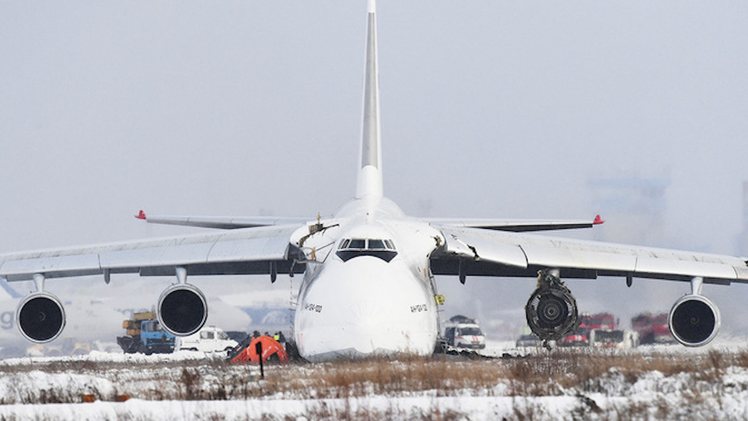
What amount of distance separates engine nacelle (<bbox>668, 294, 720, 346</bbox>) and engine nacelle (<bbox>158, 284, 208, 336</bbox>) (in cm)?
860

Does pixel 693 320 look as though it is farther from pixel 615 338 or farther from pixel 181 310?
pixel 181 310

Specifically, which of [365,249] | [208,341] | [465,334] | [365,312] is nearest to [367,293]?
[365,312]

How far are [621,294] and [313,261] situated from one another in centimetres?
1607

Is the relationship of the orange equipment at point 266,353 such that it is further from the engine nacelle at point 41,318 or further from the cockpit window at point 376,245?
the cockpit window at point 376,245

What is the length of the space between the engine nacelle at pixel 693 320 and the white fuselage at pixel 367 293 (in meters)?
4.98

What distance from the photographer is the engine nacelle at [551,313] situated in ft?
67.3

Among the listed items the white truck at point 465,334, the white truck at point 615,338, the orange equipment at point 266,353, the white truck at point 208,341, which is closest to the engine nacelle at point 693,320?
the white truck at point 615,338

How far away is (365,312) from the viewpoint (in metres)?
15.9

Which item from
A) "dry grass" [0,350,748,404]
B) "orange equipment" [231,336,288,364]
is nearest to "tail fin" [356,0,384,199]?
"orange equipment" [231,336,288,364]

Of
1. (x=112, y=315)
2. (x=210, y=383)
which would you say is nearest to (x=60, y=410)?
(x=210, y=383)

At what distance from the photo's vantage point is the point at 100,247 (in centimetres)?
2245

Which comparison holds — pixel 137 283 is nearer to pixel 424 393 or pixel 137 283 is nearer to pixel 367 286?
pixel 367 286

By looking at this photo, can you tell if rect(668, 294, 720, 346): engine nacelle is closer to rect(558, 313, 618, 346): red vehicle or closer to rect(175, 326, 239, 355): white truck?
rect(558, 313, 618, 346): red vehicle

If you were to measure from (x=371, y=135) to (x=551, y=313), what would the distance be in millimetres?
6545
